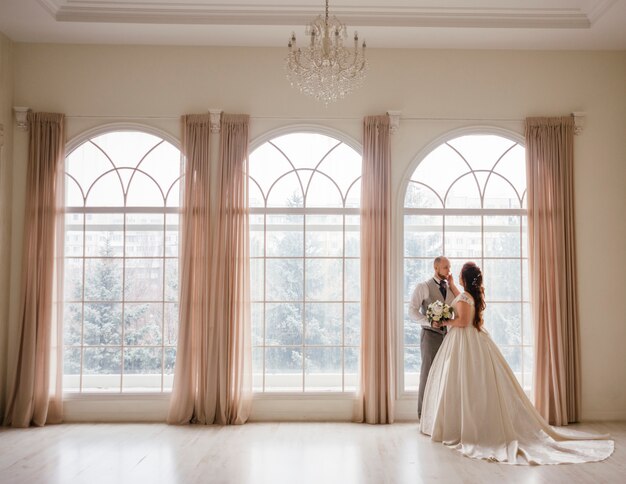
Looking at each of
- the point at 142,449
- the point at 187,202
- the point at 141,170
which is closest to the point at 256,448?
the point at 142,449

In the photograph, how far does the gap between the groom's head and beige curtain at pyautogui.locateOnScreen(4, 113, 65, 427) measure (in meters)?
4.10

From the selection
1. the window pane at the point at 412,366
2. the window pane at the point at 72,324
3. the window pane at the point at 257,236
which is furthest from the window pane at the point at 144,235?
the window pane at the point at 412,366

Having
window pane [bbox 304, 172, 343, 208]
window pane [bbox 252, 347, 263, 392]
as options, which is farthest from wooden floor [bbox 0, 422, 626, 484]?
window pane [bbox 304, 172, 343, 208]

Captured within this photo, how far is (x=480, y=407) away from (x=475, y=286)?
1.13 meters

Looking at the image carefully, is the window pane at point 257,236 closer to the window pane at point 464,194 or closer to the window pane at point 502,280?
the window pane at point 464,194

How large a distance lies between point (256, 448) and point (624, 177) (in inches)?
199

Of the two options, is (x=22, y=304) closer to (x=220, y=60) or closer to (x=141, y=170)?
(x=141, y=170)

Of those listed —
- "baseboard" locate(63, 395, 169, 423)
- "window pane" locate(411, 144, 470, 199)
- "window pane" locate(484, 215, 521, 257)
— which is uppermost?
"window pane" locate(411, 144, 470, 199)

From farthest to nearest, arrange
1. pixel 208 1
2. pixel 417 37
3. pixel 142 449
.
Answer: pixel 417 37 → pixel 208 1 → pixel 142 449

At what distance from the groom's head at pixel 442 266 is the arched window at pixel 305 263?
3.13ft

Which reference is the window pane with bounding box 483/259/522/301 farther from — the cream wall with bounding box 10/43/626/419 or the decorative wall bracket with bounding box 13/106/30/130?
the decorative wall bracket with bounding box 13/106/30/130

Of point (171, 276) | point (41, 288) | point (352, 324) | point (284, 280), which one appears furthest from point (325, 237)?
point (41, 288)

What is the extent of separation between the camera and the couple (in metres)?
5.04

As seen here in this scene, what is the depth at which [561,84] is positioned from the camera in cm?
670
